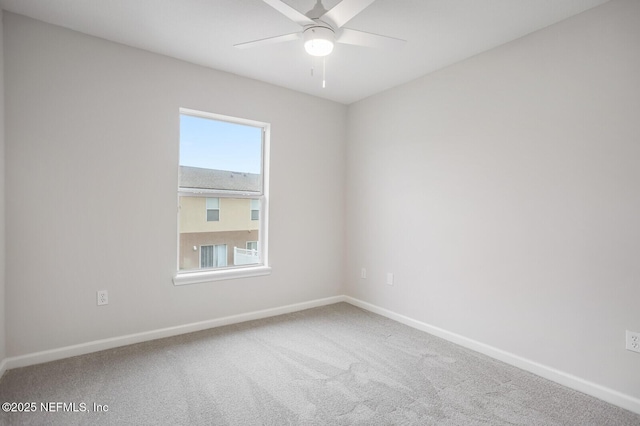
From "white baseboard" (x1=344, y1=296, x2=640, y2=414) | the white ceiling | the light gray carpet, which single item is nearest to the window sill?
the light gray carpet

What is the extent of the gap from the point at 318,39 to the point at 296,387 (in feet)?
7.30

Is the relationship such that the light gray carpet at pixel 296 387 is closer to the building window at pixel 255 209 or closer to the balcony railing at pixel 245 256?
the balcony railing at pixel 245 256

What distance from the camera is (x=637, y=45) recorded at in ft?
6.58

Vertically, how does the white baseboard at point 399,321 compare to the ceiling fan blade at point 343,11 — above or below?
below

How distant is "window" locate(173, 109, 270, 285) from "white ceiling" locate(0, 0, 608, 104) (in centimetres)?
64

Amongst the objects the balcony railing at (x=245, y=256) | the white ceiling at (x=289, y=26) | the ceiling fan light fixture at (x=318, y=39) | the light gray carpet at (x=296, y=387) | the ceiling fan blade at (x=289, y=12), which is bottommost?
the light gray carpet at (x=296, y=387)

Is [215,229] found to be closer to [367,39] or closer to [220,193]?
[220,193]

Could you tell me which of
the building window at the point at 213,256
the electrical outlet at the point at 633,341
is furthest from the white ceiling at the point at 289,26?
the electrical outlet at the point at 633,341

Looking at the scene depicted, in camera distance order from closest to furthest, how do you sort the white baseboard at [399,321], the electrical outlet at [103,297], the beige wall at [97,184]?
1. the white baseboard at [399,321]
2. the beige wall at [97,184]
3. the electrical outlet at [103,297]

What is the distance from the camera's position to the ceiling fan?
176 cm

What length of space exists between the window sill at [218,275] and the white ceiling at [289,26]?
78.2 inches

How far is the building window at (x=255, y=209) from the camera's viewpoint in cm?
363

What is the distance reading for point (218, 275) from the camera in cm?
327

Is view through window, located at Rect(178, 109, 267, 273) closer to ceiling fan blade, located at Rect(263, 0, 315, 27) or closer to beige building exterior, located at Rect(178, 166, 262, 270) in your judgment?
beige building exterior, located at Rect(178, 166, 262, 270)
